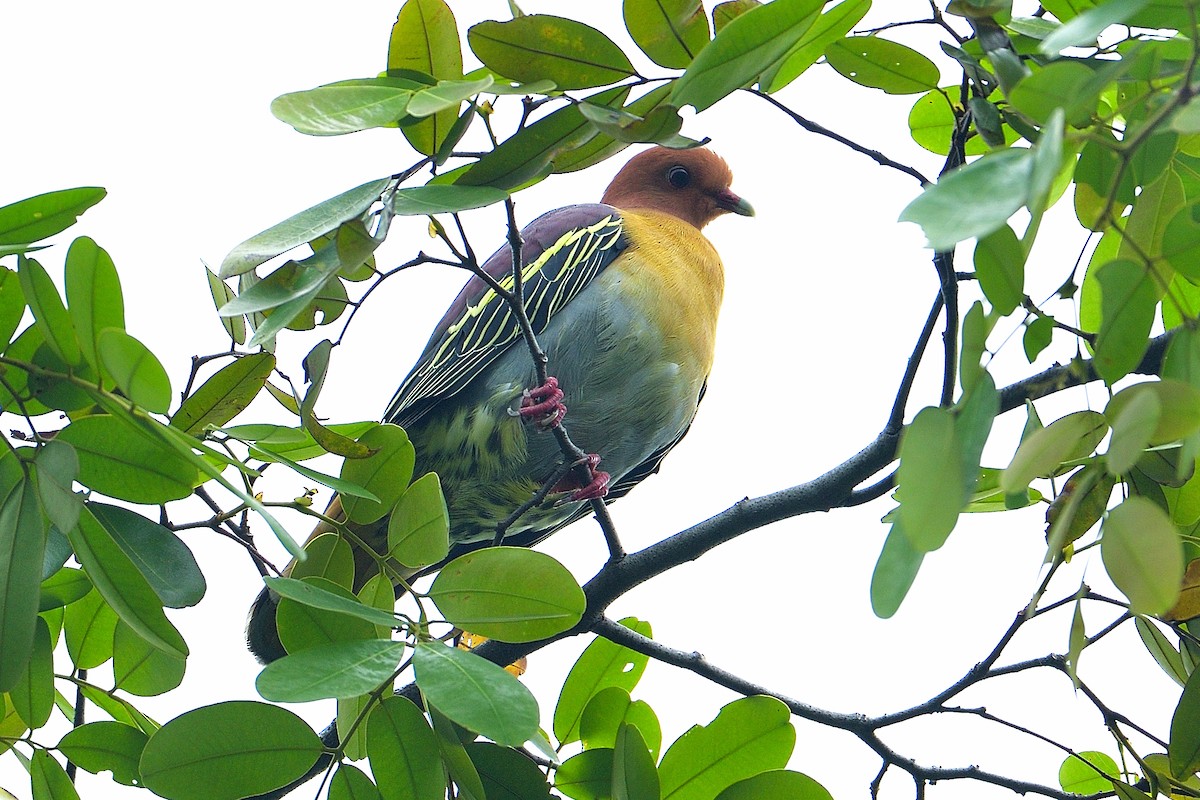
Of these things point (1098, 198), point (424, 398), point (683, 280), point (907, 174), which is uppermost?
point (683, 280)

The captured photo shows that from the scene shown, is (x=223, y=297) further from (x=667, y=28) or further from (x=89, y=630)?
(x=667, y=28)

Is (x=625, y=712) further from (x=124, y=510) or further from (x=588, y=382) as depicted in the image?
(x=588, y=382)

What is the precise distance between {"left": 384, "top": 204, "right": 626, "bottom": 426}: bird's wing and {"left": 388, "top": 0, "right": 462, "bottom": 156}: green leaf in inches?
55.5

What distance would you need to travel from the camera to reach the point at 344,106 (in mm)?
1094

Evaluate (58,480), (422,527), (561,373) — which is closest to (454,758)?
(422,527)

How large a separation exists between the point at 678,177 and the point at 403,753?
8.77 ft

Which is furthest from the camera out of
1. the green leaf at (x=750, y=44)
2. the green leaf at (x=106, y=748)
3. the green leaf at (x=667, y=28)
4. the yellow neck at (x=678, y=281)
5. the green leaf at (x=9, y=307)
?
the yellow neck at (x=678, y=281)

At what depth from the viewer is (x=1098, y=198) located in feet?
3.82

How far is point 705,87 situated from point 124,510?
2.70ft

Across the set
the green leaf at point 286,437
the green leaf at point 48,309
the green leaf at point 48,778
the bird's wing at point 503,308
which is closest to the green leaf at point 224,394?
the green leaf at point 286,437

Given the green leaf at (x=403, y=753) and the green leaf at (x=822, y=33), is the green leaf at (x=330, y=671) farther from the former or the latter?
the green leaf at (x=822, y=33)

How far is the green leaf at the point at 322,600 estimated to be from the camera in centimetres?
112

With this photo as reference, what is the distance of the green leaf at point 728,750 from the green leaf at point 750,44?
0.87 m

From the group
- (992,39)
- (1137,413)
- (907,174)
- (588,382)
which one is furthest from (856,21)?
(588,382)
